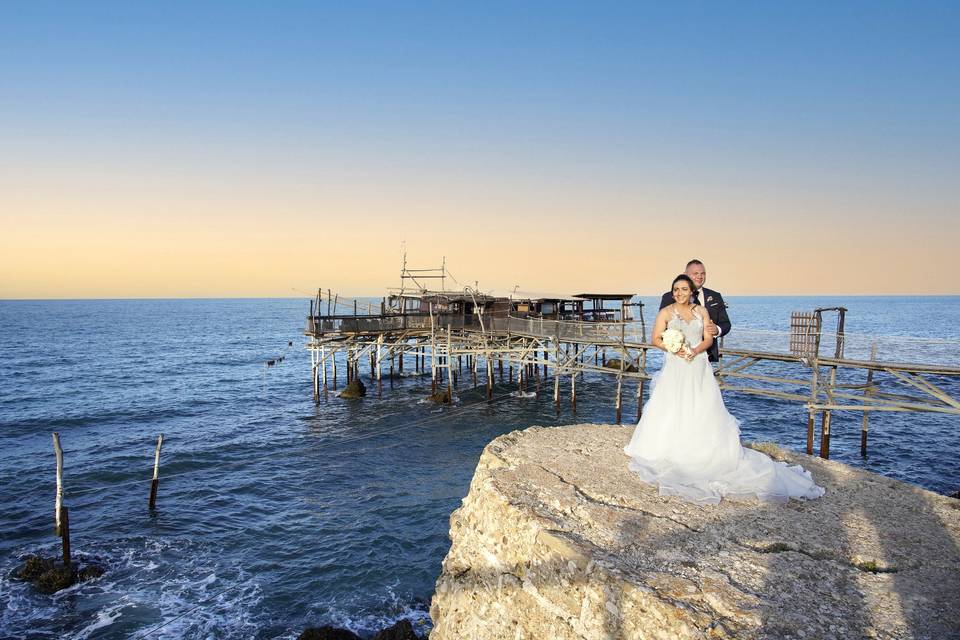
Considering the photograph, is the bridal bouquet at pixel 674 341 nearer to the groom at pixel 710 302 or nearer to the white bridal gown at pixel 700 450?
the white bridal gown at pixel 700 450

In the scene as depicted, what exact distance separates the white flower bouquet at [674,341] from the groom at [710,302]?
0.36 metres

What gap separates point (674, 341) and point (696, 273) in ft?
3.30

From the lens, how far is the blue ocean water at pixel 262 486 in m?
12.3

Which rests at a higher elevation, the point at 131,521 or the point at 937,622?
the point at 937,622

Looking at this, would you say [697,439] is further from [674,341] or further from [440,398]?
[440,398]

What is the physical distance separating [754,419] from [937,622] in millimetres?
29184

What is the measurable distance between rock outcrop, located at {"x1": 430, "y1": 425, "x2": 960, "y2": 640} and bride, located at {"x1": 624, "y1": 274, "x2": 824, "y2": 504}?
0.26m

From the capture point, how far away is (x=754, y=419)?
1216 inches

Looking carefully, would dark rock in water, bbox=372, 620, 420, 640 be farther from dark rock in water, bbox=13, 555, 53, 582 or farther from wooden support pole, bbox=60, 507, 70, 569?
dark rock in water, bbox=13, 555, 53, 582

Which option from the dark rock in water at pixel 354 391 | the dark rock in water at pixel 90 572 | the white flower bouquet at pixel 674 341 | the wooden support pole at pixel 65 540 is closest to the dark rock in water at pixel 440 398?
the dark rock in water at pixel 354 391

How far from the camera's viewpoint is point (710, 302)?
7.38m

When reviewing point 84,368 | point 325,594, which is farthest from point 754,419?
point 84,368

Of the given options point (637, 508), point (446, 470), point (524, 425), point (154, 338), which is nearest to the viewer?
point (637, 508)

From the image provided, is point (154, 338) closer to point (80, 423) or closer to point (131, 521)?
point (80, 423)
